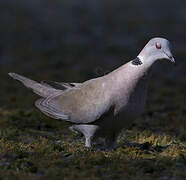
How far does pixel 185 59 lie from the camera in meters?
14.3

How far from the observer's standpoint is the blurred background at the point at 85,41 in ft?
38.3

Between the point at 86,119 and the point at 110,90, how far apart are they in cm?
51

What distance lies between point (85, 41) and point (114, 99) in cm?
1020

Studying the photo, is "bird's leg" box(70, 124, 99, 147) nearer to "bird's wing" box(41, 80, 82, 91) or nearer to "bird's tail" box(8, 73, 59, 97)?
"bird's wing" box(41, 80, 82, 91)

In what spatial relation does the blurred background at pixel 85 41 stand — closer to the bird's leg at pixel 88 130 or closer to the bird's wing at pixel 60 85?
the bird's wing at pixel 60 85

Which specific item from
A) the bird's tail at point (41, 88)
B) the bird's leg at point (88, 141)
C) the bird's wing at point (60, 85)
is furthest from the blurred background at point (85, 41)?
the bird's leg at point (88, 141)

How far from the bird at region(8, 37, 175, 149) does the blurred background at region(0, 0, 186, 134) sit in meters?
3.34

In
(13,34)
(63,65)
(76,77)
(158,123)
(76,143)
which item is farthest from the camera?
(13,34)

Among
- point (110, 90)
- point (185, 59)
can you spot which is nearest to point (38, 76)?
point (185, 59)

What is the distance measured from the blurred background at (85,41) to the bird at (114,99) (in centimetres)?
334

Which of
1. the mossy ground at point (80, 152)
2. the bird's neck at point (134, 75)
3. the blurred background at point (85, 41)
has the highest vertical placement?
the blurred background at point (85, 41)

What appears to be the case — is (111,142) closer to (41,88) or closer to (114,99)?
(114,99)

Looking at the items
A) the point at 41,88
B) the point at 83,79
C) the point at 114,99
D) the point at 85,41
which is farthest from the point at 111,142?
the point at 85,41

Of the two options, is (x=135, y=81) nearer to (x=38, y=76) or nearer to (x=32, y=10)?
(x=38, y=76)
